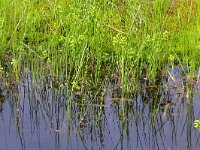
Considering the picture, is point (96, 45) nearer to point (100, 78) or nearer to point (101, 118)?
point (100, 78)

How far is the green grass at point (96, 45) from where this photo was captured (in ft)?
20.4

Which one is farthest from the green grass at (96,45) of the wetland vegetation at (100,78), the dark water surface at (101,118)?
the dark water surface at (101,118)

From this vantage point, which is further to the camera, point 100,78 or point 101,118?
point 100,78

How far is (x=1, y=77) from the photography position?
20.8ft

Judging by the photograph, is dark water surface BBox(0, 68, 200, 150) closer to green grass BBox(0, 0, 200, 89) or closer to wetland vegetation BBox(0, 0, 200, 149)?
wetland vegetation BBox(0, 0, 200, 149)

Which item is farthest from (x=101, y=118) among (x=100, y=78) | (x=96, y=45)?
(x=96, y=45)

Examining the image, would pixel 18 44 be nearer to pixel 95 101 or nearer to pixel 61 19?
pixel 61 19

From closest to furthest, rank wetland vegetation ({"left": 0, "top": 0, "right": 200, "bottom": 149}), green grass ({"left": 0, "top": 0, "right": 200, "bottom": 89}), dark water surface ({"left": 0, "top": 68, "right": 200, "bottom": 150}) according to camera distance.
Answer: dark water surface ({"left": 0, "top": 68, "right": 200, "bottom": 150}) < wetland vegetation ({"left": 0, "top": 0, "right": 200, "bottom": 149}) < green grass ({"left": 0, "top": 0, "right": 200, "bottom": 89})

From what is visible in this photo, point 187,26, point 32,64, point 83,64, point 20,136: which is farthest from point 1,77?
point 187,26

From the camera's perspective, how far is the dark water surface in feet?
16.5

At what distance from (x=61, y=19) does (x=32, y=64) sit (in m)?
0.61

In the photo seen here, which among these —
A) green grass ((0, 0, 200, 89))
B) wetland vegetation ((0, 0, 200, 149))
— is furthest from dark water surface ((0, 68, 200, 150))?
green grass ((0, 0, 200, 89))

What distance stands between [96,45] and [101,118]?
1.12m

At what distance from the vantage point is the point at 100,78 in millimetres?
6426
